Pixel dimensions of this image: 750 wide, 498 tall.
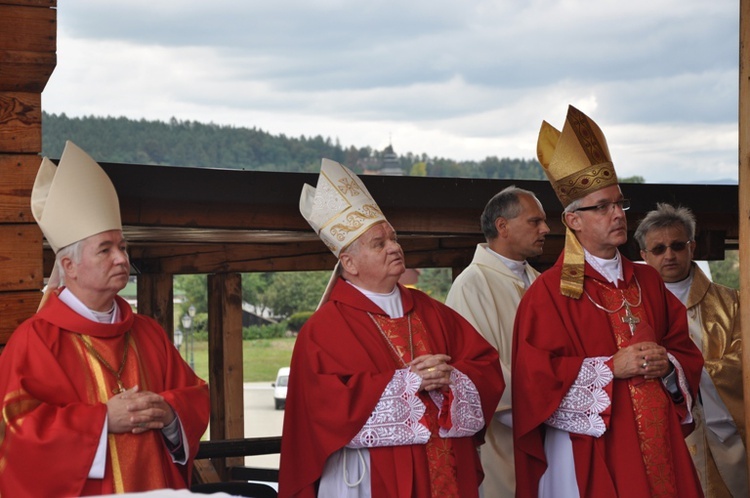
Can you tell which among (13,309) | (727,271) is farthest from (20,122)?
(727,271)

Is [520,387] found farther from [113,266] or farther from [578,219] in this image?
[113,266]

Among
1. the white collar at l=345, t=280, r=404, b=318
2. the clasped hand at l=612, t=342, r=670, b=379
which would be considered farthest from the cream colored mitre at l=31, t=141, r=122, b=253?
the clasped hand at l=612, t=342, r=670, b=379

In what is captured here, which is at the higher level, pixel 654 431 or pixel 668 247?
pixel 668 247

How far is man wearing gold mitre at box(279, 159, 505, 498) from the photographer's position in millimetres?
3941

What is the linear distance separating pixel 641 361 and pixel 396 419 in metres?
0.99

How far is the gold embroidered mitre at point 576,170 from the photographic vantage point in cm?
442

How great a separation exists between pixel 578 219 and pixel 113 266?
1.95 metres

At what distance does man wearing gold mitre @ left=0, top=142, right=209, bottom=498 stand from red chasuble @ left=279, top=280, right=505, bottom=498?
1.41 ft

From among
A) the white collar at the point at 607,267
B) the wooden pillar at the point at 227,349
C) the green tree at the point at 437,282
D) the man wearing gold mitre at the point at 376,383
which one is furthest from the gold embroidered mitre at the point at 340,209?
the green tree at the point at 437,282

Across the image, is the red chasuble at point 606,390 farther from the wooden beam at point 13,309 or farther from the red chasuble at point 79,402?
the wooden beam at point 13,309

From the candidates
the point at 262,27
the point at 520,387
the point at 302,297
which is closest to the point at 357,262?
the point at 520,387

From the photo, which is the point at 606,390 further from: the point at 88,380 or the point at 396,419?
the point at 88,380

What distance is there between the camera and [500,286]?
5.47m

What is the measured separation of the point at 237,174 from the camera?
5.94 meters
